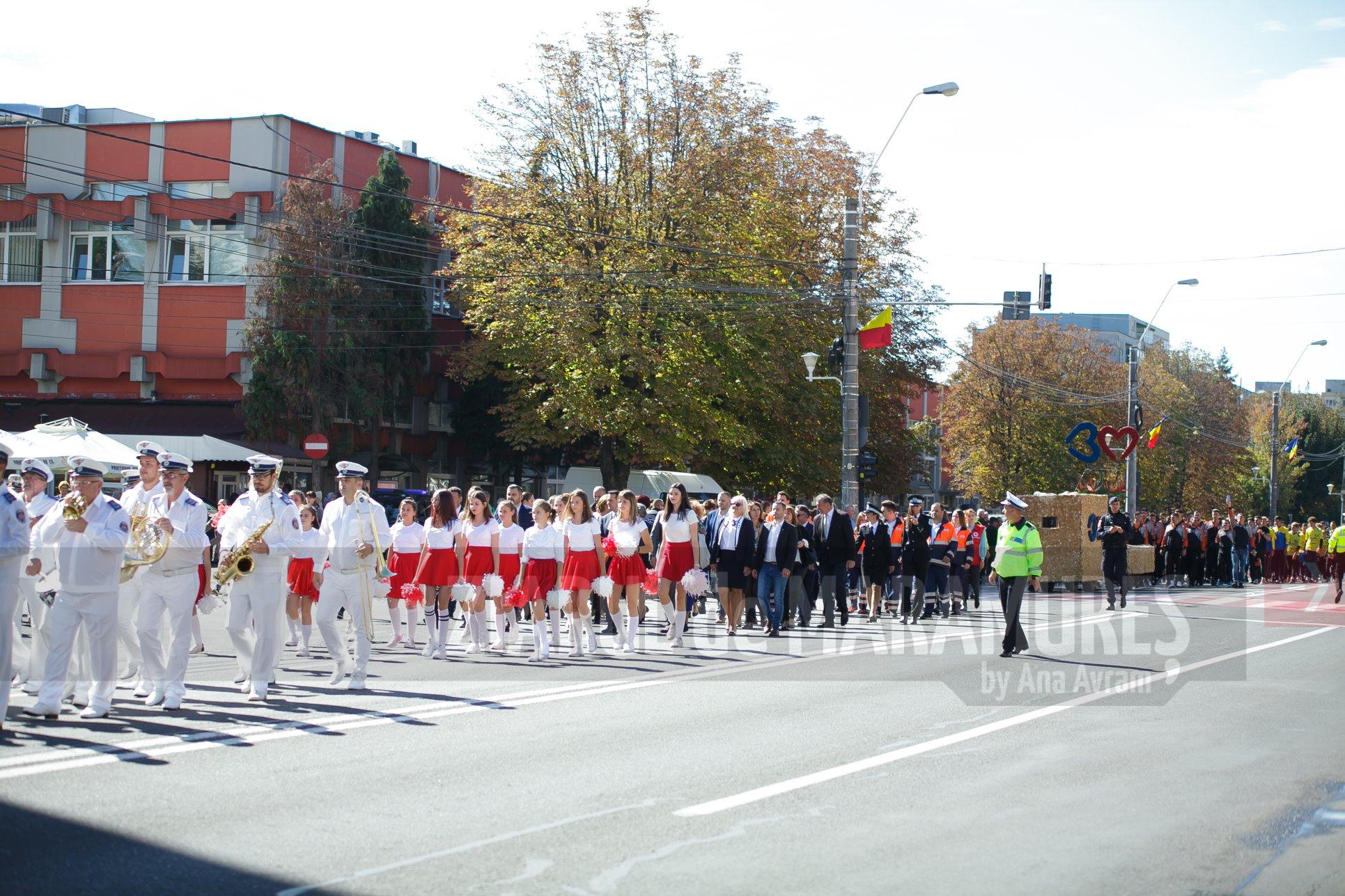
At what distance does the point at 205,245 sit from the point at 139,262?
7.81ft

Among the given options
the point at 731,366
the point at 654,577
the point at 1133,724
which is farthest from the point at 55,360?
the point at 1133,724

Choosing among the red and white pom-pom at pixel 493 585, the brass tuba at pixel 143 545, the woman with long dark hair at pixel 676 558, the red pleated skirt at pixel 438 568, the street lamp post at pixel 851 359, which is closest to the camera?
the brass tuba at pixel 143 545

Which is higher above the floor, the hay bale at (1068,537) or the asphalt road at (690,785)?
the hay bale at (1068,537)

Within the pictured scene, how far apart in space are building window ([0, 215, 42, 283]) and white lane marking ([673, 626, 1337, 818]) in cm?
4025

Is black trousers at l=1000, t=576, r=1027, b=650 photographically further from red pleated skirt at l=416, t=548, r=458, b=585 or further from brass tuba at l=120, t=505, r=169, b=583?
brass tuba at l=120, t=505, r=169, b=583

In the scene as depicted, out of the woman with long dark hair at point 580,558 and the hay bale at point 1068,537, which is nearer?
the woman with long dark hair at point 580,558

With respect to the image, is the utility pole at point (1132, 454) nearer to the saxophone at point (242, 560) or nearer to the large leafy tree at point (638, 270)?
the large leafy tree at point (638, 270)

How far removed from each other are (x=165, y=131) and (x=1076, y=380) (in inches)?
1564

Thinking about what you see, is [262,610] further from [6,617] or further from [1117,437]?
[1117,437]

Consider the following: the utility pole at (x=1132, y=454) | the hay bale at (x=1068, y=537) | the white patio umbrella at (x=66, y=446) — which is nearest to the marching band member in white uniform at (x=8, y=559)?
the white patio umbrella at (x=66, y=446)

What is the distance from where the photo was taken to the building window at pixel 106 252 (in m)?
43.2

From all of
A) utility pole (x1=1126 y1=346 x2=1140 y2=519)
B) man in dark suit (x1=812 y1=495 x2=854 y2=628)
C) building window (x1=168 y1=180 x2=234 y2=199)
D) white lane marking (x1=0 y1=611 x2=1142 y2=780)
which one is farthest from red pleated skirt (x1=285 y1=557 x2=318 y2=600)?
building window (x1=168 y1=180 x2=234 y2=199)

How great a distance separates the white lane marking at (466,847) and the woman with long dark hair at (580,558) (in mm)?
7468

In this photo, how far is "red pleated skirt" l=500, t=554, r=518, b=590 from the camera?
15148mm
